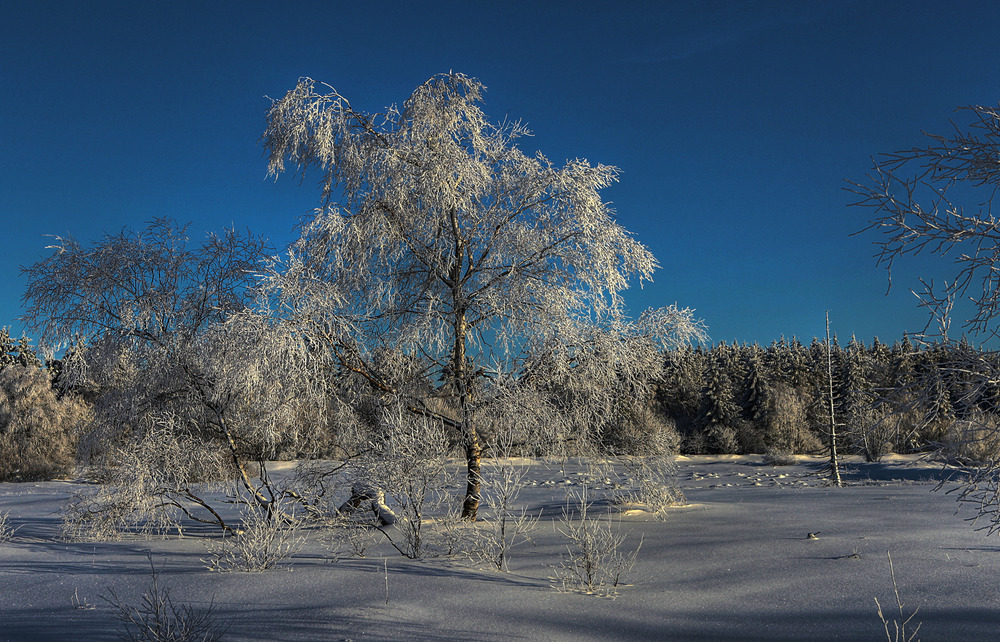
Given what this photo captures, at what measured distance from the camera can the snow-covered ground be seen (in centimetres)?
437

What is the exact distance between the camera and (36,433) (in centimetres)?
2467

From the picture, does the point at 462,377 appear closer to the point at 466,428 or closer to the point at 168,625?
the point at 466,428

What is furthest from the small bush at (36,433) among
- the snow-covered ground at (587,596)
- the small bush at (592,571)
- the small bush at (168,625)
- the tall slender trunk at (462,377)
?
the small bush at (592,571)

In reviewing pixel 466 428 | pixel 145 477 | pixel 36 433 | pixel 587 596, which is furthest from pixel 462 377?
pixel 36 433

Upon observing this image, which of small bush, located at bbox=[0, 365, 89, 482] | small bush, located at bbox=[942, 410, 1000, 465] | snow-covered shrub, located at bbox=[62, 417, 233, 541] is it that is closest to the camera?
small bush, located at bbox=[942, 410, 1000, 465]

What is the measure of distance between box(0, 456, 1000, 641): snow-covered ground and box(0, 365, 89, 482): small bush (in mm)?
19991

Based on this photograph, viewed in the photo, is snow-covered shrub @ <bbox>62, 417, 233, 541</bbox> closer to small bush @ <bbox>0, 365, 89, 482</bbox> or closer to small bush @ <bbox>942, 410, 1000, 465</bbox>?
small bush @ <bbox>942, 410, 1000, 465</bbox>

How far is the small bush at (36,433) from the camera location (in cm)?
2442

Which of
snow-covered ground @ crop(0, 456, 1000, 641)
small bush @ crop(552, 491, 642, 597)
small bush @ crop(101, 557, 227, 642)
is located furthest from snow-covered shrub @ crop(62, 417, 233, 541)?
small bush @ crop(552, 491, 642, 597)

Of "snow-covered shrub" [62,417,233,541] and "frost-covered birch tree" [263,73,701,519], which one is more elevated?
"frost-covered birch tree" [263,73,701,519]

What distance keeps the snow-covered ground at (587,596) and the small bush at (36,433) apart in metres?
20.0

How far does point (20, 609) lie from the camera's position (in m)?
5.13

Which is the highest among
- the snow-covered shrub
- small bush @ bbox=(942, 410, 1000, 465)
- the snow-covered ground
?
small bush @ bbox=(942, 410, 1000, 465)

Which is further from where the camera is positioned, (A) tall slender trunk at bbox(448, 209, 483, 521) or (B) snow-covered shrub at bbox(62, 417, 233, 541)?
(A) tall slender trunk at bbox(448, 209, 483, 521)
